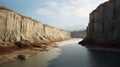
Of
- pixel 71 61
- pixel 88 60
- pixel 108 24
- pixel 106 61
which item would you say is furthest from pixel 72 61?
pixel 108 24

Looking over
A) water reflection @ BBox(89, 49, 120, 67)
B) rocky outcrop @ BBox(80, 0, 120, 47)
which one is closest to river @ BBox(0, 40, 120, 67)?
water reflection @ BBox(89, 49, 120, 67)

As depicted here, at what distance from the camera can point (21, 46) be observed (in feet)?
110

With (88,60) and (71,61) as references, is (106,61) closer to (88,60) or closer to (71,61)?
(88,60)

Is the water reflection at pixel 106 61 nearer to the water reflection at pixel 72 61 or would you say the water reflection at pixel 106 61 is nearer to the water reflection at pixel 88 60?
the water reflection at pixel 88 60

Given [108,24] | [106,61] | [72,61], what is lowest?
[72,61]

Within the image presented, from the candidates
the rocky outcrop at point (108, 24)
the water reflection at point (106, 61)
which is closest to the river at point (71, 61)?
the water reflection at point (106, 61)

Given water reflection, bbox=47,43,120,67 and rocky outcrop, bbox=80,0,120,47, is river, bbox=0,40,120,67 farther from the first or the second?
rocky outcrop, bbox=80,0,120,47

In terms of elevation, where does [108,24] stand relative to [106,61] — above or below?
above

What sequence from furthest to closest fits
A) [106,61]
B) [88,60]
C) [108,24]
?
[108,24] < [88,60] < [106,61]

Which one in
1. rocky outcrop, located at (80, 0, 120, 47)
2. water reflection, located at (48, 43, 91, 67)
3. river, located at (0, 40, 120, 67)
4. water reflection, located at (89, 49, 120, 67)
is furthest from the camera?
rocky outcrop, located at (80, 0, 120, 47)

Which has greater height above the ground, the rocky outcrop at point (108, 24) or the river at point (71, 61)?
the rocky outcrop at point (108, 24)

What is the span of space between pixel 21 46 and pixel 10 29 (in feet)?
16.3

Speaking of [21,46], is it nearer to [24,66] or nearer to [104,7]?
[24,66]

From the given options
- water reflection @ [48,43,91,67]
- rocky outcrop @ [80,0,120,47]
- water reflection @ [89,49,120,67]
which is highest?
rocky outcrop @ [80,0,120,47]
